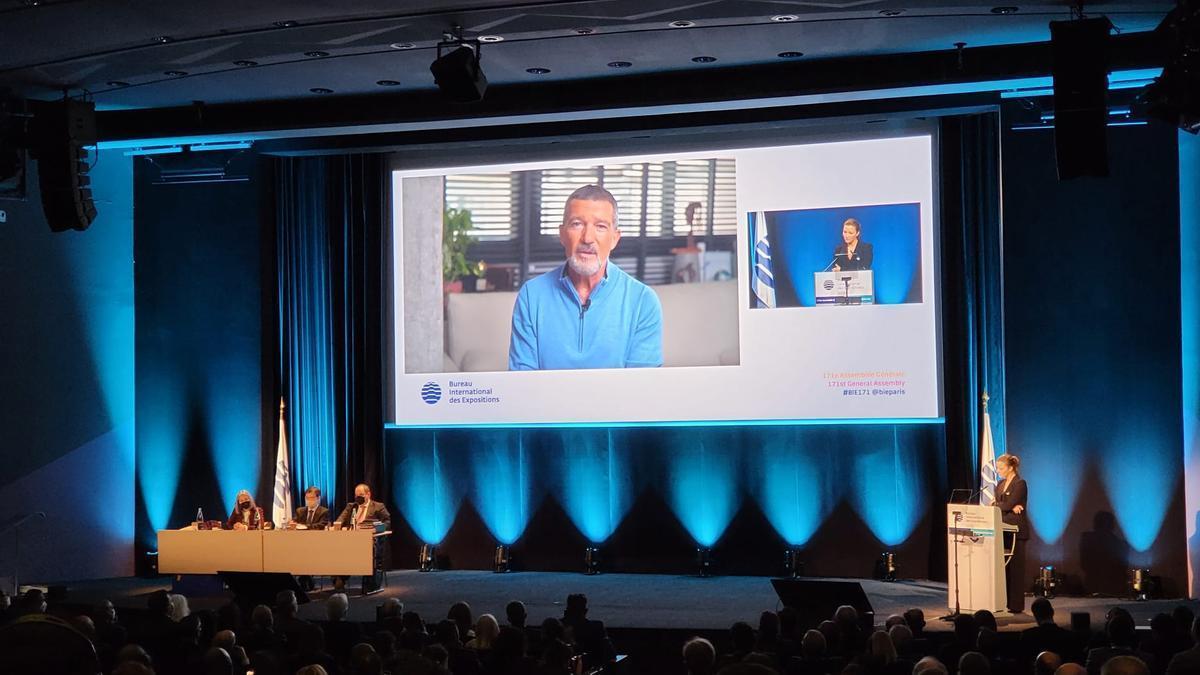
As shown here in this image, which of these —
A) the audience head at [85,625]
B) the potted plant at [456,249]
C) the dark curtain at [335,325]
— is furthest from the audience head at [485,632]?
the dark curtain at [335,325]

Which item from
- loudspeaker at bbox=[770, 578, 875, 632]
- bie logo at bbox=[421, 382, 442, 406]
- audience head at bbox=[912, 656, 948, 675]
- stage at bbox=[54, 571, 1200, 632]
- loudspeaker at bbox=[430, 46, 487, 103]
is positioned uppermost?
loudspeaker at bbox=[430, 46, 487, 103]

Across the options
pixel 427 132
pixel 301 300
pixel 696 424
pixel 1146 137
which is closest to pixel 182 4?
pixel 427 132

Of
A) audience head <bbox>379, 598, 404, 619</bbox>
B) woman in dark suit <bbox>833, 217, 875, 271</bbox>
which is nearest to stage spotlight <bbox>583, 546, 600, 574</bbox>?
woman in dark suit <bbox>833, 217, 875, 271</bbox>

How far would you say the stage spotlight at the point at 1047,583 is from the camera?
10.2 metres

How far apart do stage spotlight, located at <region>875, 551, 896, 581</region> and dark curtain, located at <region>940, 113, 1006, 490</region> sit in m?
0.83

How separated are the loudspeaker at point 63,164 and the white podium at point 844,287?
607 cm

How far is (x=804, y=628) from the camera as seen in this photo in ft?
23.0

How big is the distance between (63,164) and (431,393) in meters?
3.86

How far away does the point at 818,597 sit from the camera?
23.5 ft

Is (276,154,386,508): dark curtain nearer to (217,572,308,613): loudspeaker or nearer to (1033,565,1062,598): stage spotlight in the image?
(217,572,308,613): loudspeaker

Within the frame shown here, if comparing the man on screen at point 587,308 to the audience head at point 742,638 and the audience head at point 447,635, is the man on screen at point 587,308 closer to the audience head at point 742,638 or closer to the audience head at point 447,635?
the audience head at point 742,638

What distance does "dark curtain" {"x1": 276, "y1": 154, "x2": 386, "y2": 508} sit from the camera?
12.3 meters

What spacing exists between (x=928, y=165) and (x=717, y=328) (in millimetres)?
2294

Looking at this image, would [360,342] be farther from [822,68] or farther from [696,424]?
[822,68]
